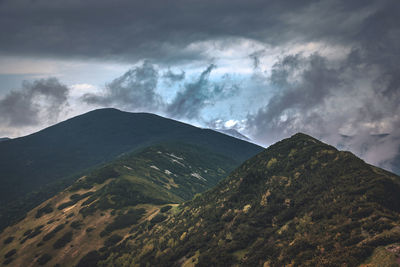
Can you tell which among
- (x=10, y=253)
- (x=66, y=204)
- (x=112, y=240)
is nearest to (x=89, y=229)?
(x=112, y=240)

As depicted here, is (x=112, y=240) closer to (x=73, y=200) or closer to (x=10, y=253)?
(x=10, y=253)

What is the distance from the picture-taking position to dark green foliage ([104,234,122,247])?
7856cm

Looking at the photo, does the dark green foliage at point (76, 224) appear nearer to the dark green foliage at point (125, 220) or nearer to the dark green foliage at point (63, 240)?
the dark green foliage at point (63, 240)

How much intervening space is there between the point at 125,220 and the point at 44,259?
25.3 metres

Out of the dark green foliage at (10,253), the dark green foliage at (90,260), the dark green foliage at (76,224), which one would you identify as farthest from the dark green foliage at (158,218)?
the dark green foliage at (10,253)

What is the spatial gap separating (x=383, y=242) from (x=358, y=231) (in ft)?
13.0

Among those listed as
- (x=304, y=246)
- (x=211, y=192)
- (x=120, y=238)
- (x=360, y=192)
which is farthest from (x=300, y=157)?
(x=120, y=238)

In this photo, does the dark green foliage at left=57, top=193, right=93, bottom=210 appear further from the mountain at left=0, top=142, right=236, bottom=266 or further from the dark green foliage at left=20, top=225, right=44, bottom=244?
the dark green foliage at left=20, top=225, right=44, bottom=244

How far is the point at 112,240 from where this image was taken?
8025 centimetres

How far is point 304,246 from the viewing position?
33844 millimetres

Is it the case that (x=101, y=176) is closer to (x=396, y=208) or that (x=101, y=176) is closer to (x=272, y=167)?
(x=272, y=167)

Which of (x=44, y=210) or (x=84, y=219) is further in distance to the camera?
(x=44, y=210)

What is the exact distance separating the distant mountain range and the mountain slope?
0.53ft

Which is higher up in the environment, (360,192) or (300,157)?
(300,157)
